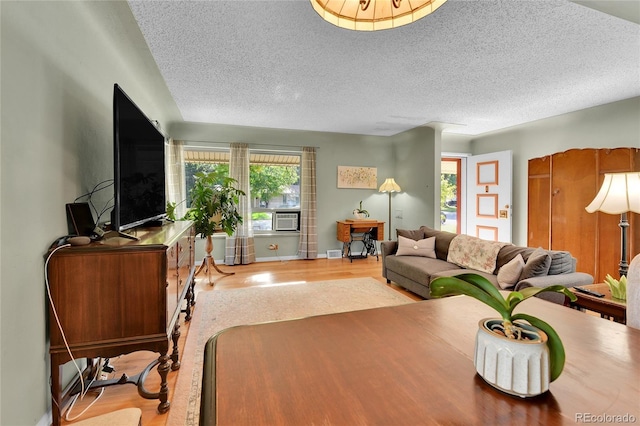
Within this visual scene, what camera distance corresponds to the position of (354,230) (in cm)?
559

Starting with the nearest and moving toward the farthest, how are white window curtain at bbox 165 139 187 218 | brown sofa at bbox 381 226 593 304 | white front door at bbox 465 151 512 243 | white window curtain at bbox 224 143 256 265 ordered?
brown sofa at bbox 381 226 593 304, white window curtain at bbox 165 139 187 218, white front door at bbox 465 151 512 243, white window curtain at bbox 224 143 256 265

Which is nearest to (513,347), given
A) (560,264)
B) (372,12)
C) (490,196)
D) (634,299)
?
(634,299)

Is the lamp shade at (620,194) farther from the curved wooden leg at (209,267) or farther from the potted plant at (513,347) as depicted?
the curved wooden leg at (209,267)

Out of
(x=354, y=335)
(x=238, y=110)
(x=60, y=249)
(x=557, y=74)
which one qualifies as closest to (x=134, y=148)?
(x=60, y=249)

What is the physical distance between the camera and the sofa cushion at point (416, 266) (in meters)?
3.28

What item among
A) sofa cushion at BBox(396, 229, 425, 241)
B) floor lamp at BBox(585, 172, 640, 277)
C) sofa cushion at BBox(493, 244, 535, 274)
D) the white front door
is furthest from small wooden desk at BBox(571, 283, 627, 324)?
the white front door

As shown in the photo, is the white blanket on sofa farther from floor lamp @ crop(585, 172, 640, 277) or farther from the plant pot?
the plant pot

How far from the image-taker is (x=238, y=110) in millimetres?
4176

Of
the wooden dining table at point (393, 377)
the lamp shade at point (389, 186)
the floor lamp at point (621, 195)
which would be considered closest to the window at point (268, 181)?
the lamp shade at point (389, 186)

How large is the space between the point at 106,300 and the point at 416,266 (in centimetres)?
297

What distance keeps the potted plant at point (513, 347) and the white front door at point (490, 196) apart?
4971 millimetres

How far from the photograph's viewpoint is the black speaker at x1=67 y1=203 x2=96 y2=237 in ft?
5.56

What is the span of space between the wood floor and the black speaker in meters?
1.00

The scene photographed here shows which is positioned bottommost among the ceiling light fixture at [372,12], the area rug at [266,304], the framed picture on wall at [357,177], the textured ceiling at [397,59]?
the area rug at [266,304]
